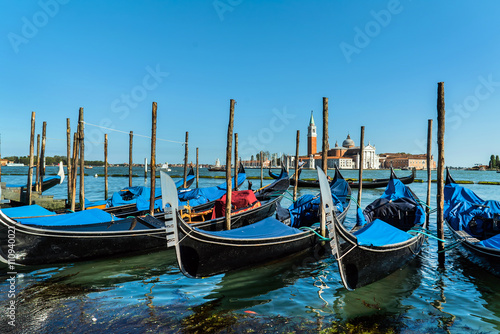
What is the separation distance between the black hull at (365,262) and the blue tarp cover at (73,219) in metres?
4.01

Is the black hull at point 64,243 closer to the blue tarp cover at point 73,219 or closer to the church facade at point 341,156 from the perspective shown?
the blue tarp cover at point 73,219

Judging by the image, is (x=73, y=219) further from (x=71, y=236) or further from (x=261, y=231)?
(x=261, y=231)

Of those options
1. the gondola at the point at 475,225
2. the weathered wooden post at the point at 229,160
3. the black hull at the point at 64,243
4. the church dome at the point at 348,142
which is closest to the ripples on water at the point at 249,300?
the black hull at the point at 64,243

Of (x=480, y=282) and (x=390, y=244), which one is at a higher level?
(x=390, y=244)

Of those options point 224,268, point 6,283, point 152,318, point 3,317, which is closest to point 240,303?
point 224,268

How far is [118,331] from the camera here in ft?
9.50

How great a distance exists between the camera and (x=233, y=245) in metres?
4.21

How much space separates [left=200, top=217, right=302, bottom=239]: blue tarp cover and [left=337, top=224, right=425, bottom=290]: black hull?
1385 mm

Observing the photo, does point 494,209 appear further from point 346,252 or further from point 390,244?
point 346,252

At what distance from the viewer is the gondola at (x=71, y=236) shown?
14.4ft

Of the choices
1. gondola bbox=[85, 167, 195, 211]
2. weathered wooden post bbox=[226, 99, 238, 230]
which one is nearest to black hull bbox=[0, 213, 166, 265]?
weathered wooden post bbox=[226, 99, 238, 230]

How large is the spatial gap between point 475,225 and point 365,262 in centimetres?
333

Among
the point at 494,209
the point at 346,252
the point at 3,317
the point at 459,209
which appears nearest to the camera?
the point at 3,317

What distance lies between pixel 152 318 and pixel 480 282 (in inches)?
166
